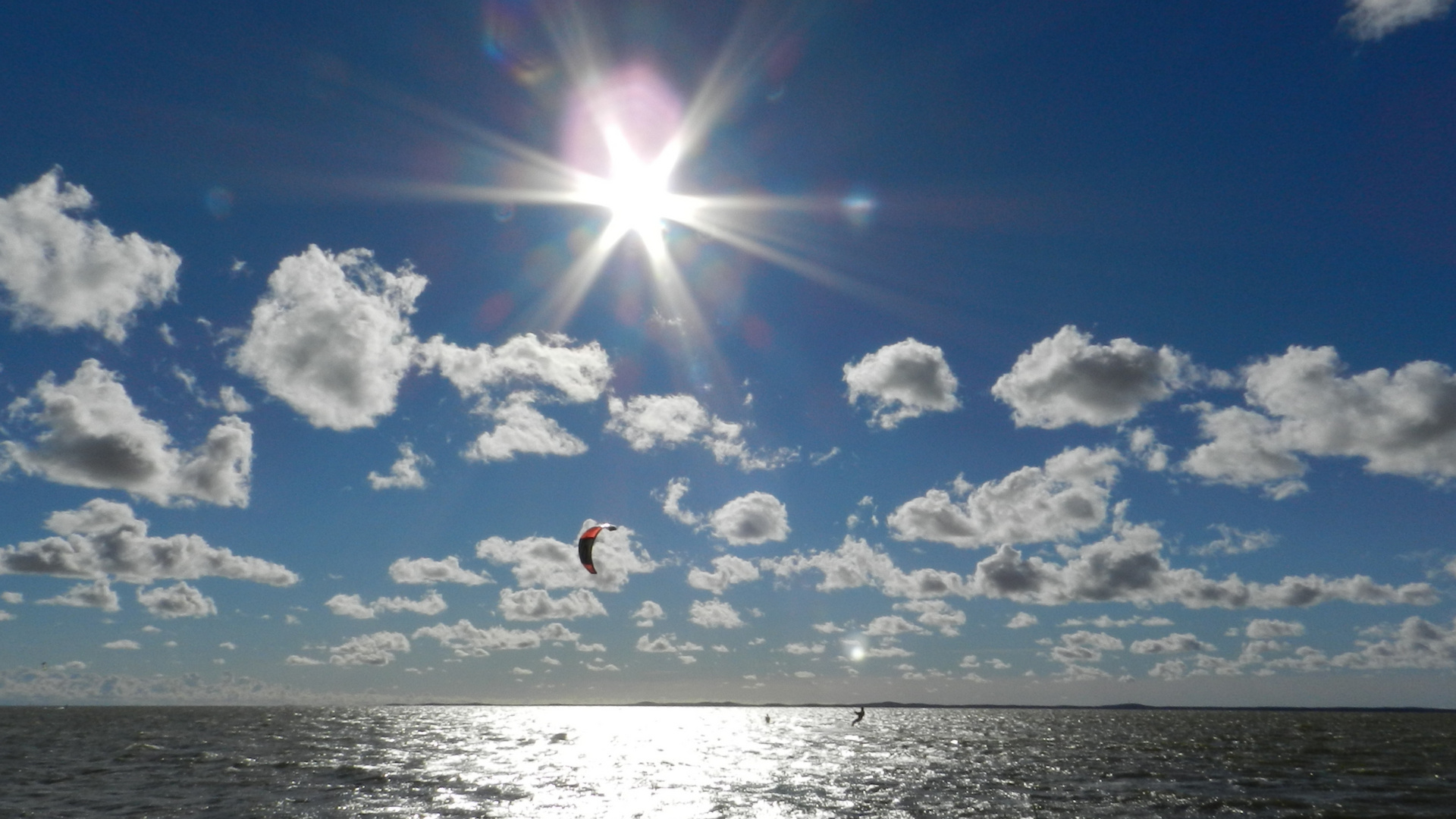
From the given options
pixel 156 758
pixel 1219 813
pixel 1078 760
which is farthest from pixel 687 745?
pixel 1219 813

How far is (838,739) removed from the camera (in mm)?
101875

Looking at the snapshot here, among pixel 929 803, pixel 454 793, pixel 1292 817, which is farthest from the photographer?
pixel 454 793

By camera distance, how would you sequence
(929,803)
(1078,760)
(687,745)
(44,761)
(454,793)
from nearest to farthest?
(929,803), (454,793), (44,761), (1078,760), (687,745)

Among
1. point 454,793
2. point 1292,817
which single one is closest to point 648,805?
point 454,793

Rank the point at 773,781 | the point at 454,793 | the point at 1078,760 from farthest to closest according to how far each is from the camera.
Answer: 1. the point at 1078,760
2. the point at 773,781
3. the point at 454,793

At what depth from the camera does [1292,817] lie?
36.5 m

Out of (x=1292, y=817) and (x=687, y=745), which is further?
(x=687, y=745)

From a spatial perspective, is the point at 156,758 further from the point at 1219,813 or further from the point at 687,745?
the point at 1219,813

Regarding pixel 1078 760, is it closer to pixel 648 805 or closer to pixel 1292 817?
pixel 1292 817

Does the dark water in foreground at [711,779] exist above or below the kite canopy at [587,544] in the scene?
below

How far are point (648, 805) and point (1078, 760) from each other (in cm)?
4075

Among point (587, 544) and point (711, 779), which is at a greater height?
point (587, 544)

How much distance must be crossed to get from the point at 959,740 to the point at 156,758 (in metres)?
80.8

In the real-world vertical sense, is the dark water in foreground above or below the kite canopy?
below
